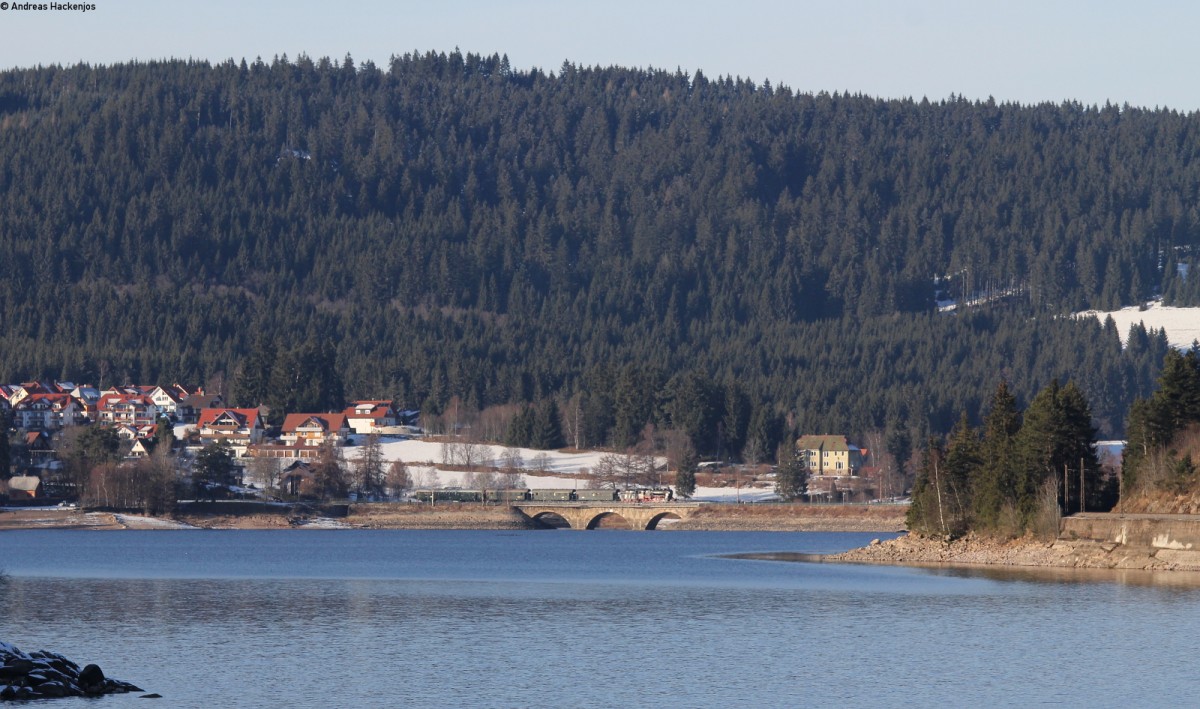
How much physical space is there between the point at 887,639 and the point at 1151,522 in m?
31.5

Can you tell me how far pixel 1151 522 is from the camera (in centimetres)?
8806

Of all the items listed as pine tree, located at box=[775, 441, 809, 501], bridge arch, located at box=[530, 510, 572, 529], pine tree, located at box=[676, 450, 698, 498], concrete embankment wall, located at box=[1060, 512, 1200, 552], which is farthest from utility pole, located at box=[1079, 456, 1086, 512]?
pine tree, located at box=[676, 450, 698, 498]

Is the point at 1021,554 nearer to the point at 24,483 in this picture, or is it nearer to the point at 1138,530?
the point at 1138,530

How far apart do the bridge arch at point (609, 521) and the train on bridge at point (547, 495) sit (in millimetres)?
1635

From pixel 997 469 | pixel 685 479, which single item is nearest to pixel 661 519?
pixel 685 479

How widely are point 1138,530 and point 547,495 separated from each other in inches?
3733

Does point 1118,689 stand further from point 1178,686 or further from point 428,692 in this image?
point 428,692

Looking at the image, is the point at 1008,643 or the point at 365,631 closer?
the point at 1008,643

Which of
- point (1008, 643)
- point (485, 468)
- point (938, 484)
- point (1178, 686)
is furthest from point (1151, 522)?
→ point (485, 468)

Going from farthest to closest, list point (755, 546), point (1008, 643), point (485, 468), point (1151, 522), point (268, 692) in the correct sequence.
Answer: point (485, 468) < point (755, 546) < point (1151, 522) < point (1008, 643) < point (268, 692)

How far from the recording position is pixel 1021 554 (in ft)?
310

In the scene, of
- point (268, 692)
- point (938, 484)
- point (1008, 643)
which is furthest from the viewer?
point (938, 484)

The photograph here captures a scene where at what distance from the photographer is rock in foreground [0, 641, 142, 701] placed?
47.5 m

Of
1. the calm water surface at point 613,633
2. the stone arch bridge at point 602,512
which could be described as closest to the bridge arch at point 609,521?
the stone arch bridge at point 602,512
